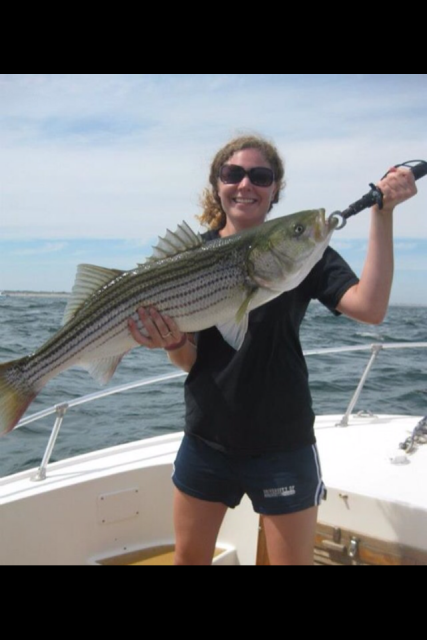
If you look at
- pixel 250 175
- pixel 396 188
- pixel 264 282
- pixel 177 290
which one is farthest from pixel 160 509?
pixel 396 188

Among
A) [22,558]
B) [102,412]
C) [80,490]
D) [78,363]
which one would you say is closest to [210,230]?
[78,363]

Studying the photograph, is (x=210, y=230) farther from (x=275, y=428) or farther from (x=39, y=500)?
(x=39, y=500)

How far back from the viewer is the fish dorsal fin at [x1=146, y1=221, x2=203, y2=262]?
3.29m

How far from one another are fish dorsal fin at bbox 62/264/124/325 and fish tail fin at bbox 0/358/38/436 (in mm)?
401

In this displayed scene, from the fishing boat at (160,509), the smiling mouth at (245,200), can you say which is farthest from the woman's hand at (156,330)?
the fishing boat at (160,509)

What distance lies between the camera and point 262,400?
3.05 meters

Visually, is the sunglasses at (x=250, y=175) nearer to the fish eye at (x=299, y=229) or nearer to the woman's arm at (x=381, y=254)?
the fish eye at (x=299, y=229)

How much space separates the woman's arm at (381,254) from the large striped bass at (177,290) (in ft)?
0.81

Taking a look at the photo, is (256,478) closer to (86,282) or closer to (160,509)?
(86,282)

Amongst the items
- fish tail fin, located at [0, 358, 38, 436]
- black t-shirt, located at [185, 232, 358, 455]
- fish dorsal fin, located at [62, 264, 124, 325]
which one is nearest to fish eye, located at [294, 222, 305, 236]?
black t-shirt, located at [185, 232, 358, 455]

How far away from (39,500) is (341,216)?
10.1 feet

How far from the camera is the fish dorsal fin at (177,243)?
3.29 metres

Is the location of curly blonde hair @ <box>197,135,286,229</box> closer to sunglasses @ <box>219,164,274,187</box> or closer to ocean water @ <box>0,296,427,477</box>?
sunglasses @ <box>219,164,274,187</box>

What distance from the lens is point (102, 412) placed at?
35.7 ft
